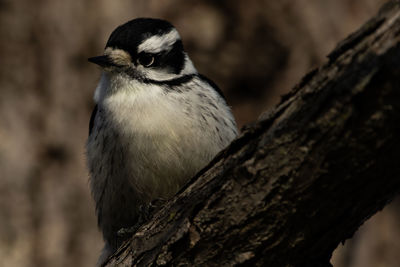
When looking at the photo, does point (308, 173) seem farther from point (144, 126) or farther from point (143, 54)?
point (143, 54)

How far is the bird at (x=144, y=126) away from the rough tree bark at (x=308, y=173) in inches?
35.9

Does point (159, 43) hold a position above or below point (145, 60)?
above

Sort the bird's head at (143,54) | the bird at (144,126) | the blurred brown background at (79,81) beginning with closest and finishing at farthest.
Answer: the bird at (144,126) → the bird's head at (143,54) → the blurred brown background at (79,81)

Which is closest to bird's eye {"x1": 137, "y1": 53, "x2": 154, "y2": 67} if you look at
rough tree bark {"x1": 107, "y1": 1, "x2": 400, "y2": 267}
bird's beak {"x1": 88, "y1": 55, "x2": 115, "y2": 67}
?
bird's beak {"x1": 88, "y1": 55, "x2": 115, "y2": 67}

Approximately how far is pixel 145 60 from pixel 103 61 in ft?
0.88

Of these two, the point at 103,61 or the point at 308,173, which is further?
the point at 103,61

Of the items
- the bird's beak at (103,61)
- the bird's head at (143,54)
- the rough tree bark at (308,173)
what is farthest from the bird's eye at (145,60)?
the rough tree bark at (308,173)

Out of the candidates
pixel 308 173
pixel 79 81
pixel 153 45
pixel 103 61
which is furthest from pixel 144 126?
pixel 79 81

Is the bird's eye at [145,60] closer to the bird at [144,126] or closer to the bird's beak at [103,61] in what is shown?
the bird at [144,126]

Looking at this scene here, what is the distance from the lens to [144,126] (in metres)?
3.58

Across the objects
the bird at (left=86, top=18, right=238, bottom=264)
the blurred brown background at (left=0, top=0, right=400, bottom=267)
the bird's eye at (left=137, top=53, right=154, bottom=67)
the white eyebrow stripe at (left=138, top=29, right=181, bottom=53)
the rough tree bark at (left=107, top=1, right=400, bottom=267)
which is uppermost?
the blurred brown background at (left=0, top=0, right=400, bottom=267)

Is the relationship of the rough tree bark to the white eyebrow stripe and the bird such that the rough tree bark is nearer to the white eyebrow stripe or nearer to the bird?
the bird

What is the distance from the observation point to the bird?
358 centimetres

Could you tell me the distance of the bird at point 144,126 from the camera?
11.8ft
